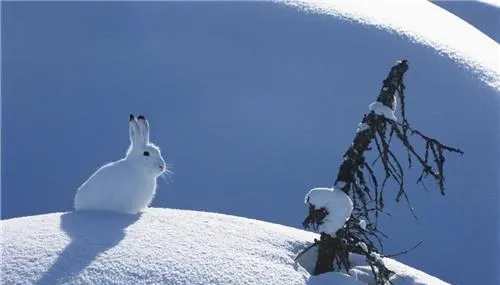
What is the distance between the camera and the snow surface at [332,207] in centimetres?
423

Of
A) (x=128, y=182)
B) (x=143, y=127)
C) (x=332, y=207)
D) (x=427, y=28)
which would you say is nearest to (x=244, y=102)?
(x=427, y=28)

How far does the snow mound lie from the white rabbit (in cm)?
13

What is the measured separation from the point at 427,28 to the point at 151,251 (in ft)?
25.7

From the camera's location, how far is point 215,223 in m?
4.39

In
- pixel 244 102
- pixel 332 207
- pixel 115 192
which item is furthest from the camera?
pixel 244 102

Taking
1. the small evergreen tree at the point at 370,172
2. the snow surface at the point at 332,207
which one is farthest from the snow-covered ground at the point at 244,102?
the snow surface at the point at 332,207

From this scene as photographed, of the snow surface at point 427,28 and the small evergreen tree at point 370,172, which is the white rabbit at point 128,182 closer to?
the small evergreen tree at point 370,172

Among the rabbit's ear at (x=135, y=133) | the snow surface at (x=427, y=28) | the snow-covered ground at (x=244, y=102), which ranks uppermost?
the snow surface at (x=427, y=28)

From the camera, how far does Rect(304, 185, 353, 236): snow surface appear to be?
13.9 ft

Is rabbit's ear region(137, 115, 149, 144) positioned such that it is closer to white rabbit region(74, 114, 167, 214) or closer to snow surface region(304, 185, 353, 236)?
white rabbit region(74, 114, 167, 214)

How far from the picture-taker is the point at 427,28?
1079cm

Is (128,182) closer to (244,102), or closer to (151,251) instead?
(151,251)

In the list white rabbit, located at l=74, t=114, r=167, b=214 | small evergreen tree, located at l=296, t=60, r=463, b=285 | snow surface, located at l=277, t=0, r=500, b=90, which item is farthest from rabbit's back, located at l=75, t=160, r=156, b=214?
snow surface, located at l=277, t=0, r=500, b=90

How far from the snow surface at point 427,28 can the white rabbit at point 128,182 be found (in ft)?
18.7
